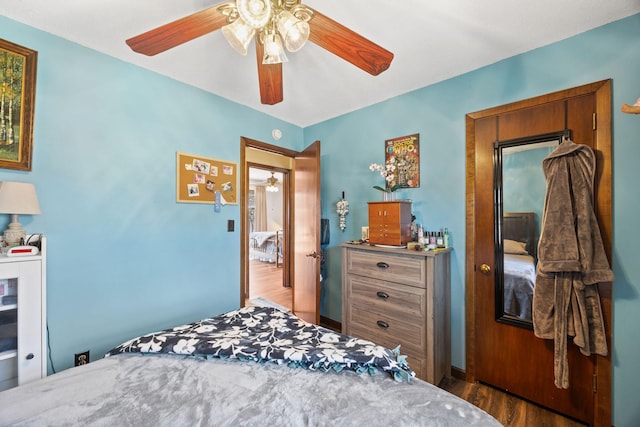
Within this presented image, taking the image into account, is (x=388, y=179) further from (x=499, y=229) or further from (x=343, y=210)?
(x=499, y=229)

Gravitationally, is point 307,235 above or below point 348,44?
below

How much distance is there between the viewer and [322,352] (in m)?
1.11

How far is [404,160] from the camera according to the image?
2.42 meters

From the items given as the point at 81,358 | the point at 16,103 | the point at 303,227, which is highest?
the point at 16,103

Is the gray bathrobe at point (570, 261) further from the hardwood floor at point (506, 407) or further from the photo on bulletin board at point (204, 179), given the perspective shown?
the photo on bulletin board at point (204, 179)

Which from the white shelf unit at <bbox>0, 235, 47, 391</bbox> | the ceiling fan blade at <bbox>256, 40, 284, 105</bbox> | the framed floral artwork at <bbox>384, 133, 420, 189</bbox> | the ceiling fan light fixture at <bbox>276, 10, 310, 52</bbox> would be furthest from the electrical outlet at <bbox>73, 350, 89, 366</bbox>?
the framed floral artwork at <bbox>384, 133, 420, 189</bbox>

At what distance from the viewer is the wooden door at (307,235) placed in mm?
2711

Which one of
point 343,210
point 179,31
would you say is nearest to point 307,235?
point 343,210

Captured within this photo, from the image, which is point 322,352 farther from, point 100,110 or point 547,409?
point 100,110

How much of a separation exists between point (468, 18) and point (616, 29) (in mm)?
888

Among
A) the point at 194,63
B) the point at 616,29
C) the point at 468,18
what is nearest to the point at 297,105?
the point at 194,63

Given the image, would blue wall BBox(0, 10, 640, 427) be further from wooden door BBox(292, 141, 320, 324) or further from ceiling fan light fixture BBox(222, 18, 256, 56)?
ceiling fan light fixture BBox(222, 18, 256, 56)

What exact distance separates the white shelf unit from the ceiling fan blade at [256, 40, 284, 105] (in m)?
1.50

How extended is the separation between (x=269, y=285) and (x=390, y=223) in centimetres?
319
